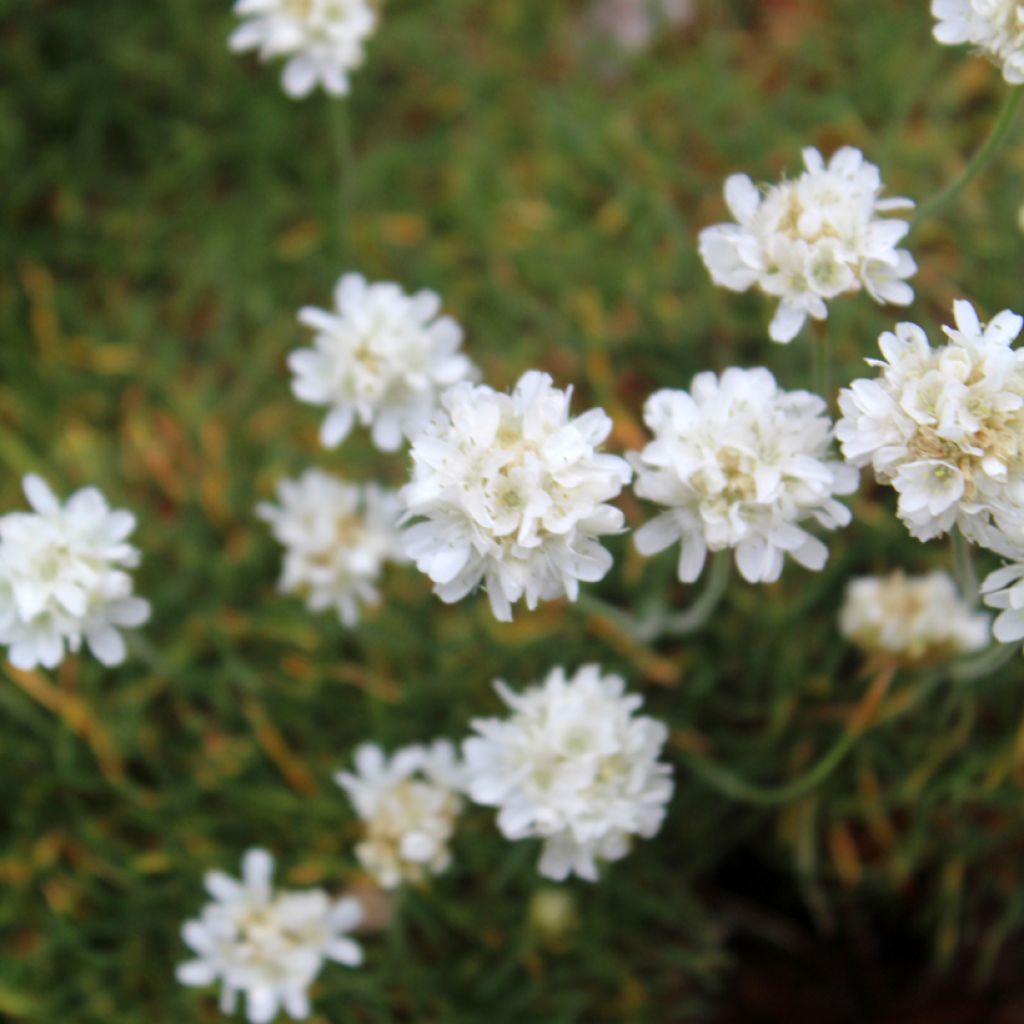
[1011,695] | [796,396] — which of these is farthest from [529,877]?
[796,396]

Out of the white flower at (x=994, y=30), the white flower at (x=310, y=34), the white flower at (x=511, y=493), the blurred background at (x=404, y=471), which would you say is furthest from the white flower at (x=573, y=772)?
the white flower at (x=310, y=34)

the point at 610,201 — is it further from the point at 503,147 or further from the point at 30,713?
the point at 30,713

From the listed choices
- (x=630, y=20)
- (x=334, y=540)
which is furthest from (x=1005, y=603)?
(x=630, y=20)

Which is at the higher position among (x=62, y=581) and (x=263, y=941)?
(x=62, y=581)

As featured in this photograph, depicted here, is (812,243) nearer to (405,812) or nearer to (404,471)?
(405,812)

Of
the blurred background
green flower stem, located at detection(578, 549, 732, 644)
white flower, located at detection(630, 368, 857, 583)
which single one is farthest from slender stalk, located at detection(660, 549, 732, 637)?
the blurred background

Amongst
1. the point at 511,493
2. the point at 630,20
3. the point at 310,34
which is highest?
the point at 630,20
